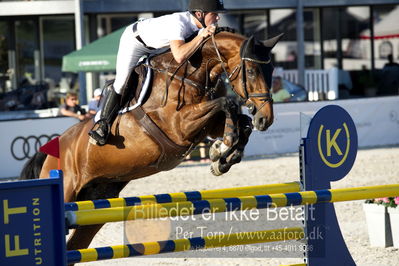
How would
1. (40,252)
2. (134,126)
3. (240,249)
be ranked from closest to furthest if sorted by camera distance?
1. (40,252)
2. (134,126)
3. (240,249)

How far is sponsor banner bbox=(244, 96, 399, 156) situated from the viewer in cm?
1450

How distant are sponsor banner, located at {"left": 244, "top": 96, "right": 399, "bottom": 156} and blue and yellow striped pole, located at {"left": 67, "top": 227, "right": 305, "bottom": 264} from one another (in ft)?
29.3

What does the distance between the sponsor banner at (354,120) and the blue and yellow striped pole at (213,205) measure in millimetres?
9043

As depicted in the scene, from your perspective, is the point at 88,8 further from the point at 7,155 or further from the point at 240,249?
the point at 240,249

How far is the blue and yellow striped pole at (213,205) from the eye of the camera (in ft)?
13.8

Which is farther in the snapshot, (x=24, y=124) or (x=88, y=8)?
(x=88, y=8)

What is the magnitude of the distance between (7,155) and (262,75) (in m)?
8.09

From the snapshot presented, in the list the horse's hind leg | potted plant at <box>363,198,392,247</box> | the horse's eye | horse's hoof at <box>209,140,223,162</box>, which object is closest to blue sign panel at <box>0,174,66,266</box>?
horse's hoof at <box>209,140,223,162</box>

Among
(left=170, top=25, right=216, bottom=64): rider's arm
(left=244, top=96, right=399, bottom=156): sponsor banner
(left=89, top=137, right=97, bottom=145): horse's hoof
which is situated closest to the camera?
(left=170, top=25, right=216, bottom=64): rider's arm

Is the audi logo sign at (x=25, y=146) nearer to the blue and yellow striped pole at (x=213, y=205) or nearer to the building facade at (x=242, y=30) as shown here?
the building facade at (x=242, y=30)

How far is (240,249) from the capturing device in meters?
7.27

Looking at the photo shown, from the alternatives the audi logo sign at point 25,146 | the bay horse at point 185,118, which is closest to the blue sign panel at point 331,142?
the bay horse at point 185,118

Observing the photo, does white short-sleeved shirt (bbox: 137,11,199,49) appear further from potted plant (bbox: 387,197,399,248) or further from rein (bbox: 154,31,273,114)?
potted plant (bbox: 387,197,399,248)

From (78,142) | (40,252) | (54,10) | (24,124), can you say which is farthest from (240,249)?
(54,10)
